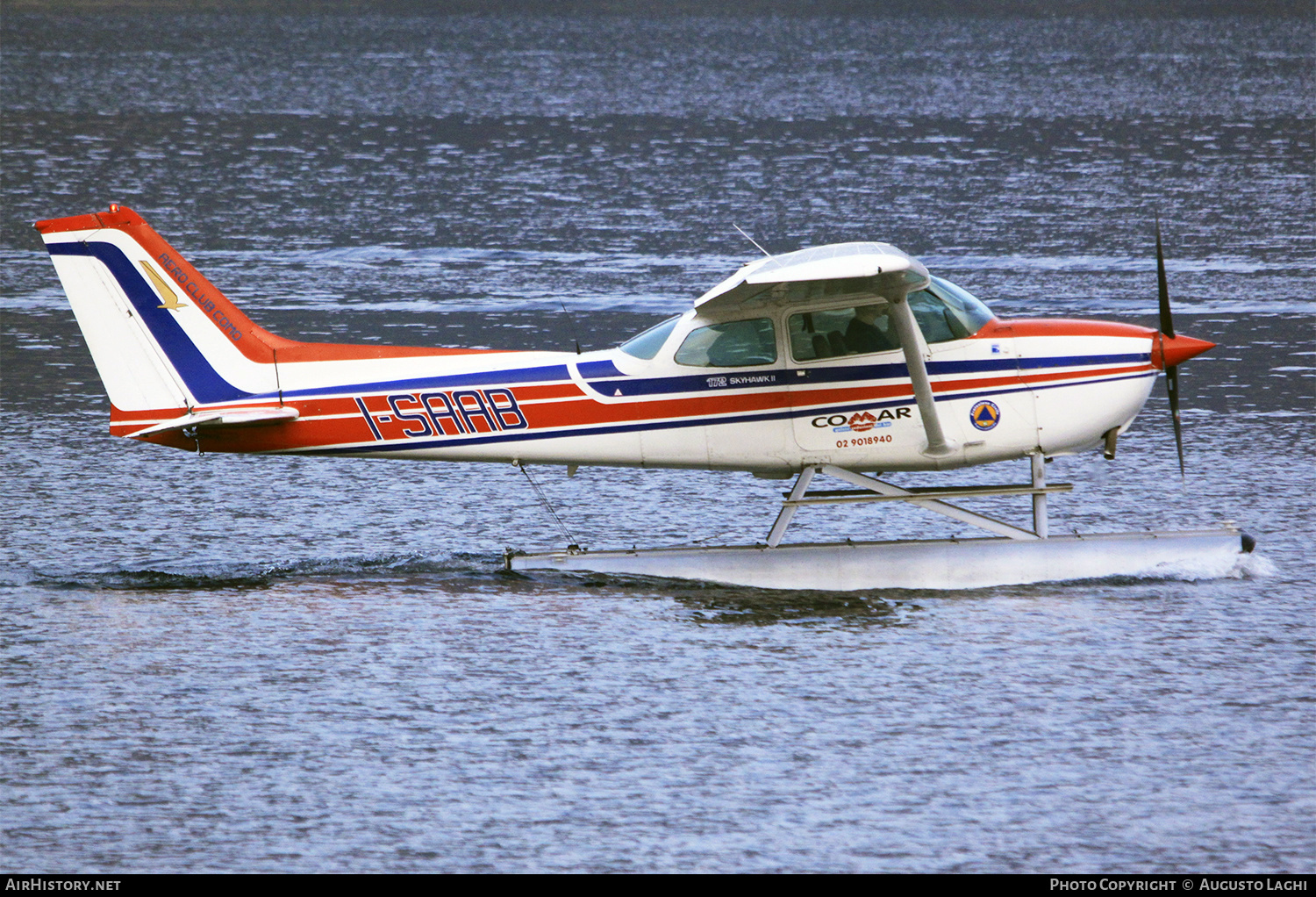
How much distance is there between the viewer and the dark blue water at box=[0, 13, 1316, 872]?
947 centimetres

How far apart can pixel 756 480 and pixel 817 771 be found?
6.89 metres

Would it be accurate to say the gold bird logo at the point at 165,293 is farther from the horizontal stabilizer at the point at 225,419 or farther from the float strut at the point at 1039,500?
the float strut at the point at 1039,500

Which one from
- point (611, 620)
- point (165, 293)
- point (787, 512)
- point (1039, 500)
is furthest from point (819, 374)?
point (165, 293)

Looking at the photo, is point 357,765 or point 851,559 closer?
point 357,765

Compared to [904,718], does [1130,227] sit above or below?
above

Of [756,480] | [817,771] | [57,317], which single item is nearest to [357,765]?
[817,771]

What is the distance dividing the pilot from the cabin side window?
0.63m

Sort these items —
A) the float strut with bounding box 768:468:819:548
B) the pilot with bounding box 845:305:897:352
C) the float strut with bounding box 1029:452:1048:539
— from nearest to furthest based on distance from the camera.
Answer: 1. the pilot with bounding box 845:305:897:352
2. the float strut with bounding box 1029:452:1048:539
3. the float strut with bounding box 768:468:819:548

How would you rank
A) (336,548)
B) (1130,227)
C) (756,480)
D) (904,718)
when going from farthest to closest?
1. (1130,227)
2. (756,480)
3. (336,548)
4. (904,718)

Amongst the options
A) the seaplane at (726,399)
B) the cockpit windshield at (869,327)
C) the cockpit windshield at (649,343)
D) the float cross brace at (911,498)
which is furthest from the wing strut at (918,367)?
the cockpit windshield at (649,343)

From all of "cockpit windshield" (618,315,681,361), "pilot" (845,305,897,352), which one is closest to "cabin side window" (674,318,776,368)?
"cockpit windshield" (618,315,681,361)

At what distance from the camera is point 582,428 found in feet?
42.9

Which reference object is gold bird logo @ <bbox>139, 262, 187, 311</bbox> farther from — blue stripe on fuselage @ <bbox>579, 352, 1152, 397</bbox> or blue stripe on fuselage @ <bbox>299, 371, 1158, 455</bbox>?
blue stripe on fuselage @ <bbox>579, 352, 1152, 397</bbox>
